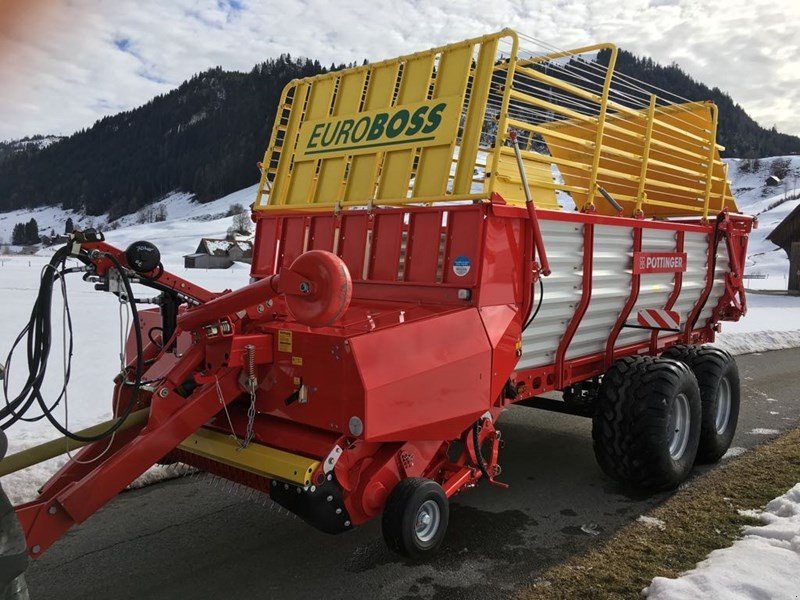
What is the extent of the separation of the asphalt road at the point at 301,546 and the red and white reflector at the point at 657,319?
1.23 meters

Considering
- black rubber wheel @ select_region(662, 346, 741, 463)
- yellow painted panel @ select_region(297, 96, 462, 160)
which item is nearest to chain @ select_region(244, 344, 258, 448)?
yellow painted panel @ select_region(297, 96, 462, 160)

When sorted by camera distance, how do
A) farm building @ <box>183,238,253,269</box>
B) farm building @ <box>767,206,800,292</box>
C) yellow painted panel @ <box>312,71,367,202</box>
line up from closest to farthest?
yellow painted panel @ <box>312,71,367,202</box> → farm building @ <box>767,206,800,292</box> → farm building @ <box>183,238,253,269</box>

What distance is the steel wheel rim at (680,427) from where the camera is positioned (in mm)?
4707

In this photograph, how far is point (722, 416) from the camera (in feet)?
17.9

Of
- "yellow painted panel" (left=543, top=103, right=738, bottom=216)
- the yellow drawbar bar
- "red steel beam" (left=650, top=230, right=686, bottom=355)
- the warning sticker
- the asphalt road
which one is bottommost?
the asphalt road

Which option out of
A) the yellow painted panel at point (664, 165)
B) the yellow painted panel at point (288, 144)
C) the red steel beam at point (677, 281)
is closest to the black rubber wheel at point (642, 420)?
the red steel beam at point (677, 281)

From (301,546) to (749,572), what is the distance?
233 centimetres

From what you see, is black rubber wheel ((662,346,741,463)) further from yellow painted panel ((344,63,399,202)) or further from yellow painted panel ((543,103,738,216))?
yellow painted panel ((344,63,399,202))

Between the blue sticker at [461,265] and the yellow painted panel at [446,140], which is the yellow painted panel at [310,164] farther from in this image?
the blue sticker at [461,265]

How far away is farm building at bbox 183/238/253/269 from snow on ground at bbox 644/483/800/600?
4929 centimetres

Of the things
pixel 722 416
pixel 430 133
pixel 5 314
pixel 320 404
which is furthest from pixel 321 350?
pixel 5 314

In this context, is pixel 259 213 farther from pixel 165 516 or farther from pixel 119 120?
pixel 119 120

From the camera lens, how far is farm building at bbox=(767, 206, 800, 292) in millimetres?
28172

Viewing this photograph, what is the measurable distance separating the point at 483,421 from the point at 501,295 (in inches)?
28.7
